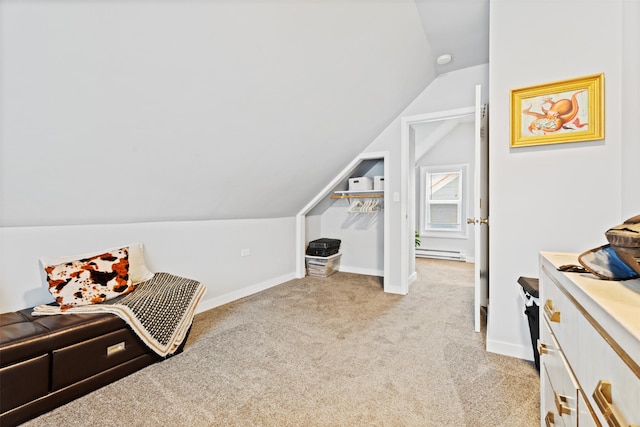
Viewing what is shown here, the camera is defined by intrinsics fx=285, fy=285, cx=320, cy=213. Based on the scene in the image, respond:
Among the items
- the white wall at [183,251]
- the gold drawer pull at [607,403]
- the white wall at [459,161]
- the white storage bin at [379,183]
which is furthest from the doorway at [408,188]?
the white wall at [459,161]

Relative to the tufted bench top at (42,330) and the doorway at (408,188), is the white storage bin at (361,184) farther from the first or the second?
the tufted bench top at (42,330)

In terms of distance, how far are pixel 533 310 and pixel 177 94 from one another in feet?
8.11

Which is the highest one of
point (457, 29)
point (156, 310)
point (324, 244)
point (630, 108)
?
point (457, 29)

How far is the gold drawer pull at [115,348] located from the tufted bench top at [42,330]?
10cm

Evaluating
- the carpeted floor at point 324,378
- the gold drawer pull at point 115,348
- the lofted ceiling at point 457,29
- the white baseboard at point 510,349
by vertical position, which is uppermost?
the lofted ceiling at point 457,29

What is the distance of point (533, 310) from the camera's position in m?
1.73

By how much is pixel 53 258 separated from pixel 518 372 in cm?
309

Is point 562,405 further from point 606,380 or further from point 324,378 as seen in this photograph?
point 324,378

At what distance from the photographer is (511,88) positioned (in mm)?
1988

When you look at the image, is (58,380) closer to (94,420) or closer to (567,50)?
(94,420)

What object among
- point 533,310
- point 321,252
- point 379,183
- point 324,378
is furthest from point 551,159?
point 321,252

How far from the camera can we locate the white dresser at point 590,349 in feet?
1.69

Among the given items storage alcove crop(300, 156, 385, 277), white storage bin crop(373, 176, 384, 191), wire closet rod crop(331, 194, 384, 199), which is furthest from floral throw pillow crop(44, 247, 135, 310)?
white storage bin crop(373, 176, 384, 191)

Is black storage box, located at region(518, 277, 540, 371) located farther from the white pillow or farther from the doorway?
the white pillow
